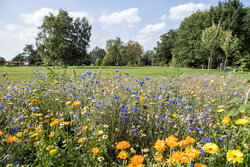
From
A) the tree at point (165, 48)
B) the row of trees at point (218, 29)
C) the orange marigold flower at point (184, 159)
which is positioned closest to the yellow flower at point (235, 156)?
the orange marigold flower at point (184, 159)

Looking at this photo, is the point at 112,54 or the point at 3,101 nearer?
the point at 3,101

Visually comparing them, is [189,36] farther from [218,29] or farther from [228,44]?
[228,44]

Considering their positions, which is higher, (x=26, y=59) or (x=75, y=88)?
(x=26, y=59)

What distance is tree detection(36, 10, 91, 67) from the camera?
98.5ft

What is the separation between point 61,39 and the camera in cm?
3088

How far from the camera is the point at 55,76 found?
3674mm

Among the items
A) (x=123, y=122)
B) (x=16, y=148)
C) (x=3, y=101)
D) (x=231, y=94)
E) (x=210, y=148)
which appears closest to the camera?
(x=210, y=148)

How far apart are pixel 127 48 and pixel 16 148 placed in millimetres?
60398

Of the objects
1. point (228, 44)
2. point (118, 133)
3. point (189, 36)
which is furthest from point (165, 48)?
point (118, 133)

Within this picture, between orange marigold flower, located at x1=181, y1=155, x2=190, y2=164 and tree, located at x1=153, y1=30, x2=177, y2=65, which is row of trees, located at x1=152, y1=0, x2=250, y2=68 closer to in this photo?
tree, located at x1=153, y1=30, x2=177, y2=65

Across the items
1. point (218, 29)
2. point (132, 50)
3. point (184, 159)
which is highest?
point (132, 50)

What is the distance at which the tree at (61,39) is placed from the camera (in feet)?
98.5

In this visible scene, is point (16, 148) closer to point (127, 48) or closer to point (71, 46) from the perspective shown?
point (71, 46)

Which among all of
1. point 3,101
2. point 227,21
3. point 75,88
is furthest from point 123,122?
point 227,21
